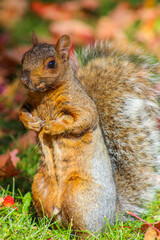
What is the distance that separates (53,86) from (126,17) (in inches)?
136

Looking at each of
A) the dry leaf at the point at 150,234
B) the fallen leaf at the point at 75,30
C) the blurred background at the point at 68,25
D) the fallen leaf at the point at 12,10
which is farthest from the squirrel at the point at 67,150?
the fallen leaf at the point at 12,10

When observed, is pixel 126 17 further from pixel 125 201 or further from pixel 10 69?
pixel 125 201

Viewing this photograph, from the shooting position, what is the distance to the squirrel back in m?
2.20

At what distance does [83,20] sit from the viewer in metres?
5.23

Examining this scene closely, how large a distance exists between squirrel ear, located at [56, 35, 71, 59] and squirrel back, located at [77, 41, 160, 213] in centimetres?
37

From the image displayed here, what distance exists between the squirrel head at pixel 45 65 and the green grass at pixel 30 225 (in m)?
0.73

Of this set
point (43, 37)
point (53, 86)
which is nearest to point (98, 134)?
point (53, 86)

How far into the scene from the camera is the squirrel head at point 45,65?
1.85 meters

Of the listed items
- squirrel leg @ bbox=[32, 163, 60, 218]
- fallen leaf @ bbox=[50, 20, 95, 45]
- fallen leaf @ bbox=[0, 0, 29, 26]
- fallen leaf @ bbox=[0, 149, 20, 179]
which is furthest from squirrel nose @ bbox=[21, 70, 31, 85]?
fallen leaf @ bbox=[0, 0, 29, 26]

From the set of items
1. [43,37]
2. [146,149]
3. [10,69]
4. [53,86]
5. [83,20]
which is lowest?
[146,149]

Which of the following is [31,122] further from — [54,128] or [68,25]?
[68,25]

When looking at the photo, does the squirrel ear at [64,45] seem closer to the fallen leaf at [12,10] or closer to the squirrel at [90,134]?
the squirrel at [90,134]

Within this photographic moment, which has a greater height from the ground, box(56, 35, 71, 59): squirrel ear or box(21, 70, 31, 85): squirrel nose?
box(56, 35, 71, 59): squirrel ear

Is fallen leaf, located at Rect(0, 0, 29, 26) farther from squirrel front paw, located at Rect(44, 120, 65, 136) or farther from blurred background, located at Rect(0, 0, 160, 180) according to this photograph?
squirrel front paw, located at Rect(44, 120, 65, 136)
